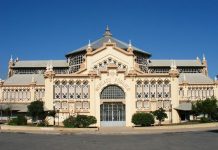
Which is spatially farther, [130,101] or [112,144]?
[130,101]

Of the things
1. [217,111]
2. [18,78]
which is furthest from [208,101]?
[18,78]

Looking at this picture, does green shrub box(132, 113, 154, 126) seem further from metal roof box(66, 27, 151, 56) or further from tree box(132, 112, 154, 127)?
metal roof box(66, 27, 151, 56)

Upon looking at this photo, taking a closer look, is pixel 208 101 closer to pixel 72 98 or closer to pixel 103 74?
pixel 103 74

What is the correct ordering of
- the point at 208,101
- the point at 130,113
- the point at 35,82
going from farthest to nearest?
the point at 35,82
the point at 130,113
the point at 208,101

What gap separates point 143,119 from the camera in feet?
209

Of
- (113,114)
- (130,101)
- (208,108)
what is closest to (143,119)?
(130,101)

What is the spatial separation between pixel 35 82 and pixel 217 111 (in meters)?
44.9

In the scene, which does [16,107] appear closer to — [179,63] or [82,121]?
[82,121]

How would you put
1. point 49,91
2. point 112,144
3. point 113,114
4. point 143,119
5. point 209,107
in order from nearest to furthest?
point 112,144 < point 143,119 < point 209,107 < point 113,114 < point 49,91

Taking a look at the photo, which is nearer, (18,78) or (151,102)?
(151,102)

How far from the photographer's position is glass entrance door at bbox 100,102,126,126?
7006 centimetres

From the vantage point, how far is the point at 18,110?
8450 centimetres

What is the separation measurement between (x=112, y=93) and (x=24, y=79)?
32.1m

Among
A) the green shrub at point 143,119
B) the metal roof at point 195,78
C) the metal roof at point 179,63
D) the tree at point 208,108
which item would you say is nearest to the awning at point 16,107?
the green shrub at point 143,119
